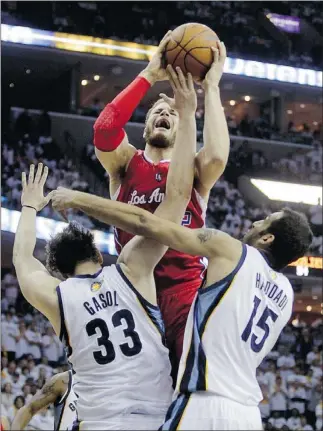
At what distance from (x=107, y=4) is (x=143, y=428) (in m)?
25.1

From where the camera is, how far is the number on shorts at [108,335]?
4.35 meters

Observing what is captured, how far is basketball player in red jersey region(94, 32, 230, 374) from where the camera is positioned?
4.82m

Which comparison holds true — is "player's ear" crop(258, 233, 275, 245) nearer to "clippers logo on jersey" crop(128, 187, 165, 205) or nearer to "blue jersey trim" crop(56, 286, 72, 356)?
"clippers logo on jersey" crop(128, 187, 165, 205)

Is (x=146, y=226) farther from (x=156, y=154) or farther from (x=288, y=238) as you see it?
(x=156, y=154)

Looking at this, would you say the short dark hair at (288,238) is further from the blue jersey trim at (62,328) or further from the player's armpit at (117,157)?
the player's armpit at (117,157)

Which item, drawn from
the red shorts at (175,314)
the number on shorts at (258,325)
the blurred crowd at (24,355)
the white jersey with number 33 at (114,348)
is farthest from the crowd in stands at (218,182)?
the number on shorts at (258,325)

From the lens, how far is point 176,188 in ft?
15.4

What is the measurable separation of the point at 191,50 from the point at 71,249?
1233 mm

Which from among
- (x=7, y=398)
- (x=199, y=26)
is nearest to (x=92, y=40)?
(x=7, y=398)

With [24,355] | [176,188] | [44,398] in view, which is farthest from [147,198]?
[24,355]

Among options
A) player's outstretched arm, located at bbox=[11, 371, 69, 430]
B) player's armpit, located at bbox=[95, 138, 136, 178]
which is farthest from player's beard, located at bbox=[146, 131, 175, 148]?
player's outstretched arm, located at bbox=[11, 371, 69, 430]

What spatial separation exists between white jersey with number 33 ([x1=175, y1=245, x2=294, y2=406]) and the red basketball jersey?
2.36 ft

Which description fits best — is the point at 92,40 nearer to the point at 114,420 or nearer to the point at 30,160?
the point at 30,160

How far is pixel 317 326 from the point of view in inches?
874
